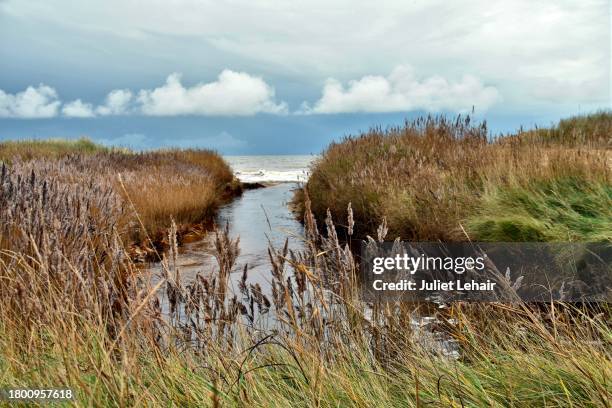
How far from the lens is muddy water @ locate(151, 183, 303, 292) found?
245 inches

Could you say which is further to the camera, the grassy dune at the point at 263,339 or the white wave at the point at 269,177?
the white wave at the point at 269,177

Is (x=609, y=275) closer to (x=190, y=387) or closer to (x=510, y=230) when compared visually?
(x=510, y=230)

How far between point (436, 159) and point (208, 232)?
→ 4653 mm

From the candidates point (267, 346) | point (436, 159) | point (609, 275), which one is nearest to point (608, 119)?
point (436, 159)

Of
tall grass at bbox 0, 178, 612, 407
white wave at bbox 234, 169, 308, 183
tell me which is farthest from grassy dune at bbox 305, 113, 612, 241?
white wave at bbox 234, 169, 308, 183

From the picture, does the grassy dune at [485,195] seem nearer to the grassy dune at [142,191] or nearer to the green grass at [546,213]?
the green grass at [546,213]

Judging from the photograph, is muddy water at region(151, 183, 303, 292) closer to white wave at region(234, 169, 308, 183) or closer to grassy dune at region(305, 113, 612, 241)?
grassy dune at region(305, 113, 612, 241)

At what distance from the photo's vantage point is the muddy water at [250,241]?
6215 mm

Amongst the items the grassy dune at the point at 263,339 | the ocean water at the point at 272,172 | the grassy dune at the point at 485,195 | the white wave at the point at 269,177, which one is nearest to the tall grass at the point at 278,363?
the grassy dune at the point at 263,339

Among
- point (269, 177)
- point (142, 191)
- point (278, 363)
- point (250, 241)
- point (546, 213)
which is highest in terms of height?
point (142, 191)

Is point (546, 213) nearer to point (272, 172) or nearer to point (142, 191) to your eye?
point (142, 191)

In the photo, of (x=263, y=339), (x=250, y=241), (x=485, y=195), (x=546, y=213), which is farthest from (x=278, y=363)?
(x=250, y=241)

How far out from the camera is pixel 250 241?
8414 millimetres

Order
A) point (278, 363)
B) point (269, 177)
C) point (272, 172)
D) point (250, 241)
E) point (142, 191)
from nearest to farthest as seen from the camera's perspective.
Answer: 1. point (278, 363)
2. point (250, 241)
3. point (142, 191)
4. point (269, 177)
5. point (272, 172)
